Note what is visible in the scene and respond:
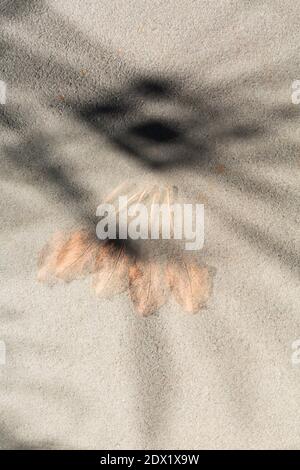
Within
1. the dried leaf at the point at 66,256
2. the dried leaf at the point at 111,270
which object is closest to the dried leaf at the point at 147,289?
the dried leaf at the point at 111,270

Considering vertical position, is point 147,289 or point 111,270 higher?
point 111,270

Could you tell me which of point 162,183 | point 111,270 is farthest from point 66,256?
point 162,183

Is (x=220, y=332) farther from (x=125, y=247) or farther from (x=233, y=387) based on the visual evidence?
(x=125, y=247)

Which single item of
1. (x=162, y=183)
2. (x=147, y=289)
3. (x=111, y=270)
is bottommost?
(x=147, y=289)

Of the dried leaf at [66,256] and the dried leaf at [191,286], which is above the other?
the dried leaf at [66,256]

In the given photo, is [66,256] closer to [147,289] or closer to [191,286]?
[147,289]

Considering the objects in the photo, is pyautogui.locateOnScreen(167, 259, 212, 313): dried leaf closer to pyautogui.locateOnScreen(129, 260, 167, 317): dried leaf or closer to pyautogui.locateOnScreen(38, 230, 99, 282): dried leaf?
pyautogui.locateOnScreen(129, 260, 167, 317): dried leaf

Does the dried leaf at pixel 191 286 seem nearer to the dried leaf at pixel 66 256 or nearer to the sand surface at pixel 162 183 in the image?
the sand surface at pixel 162 183
